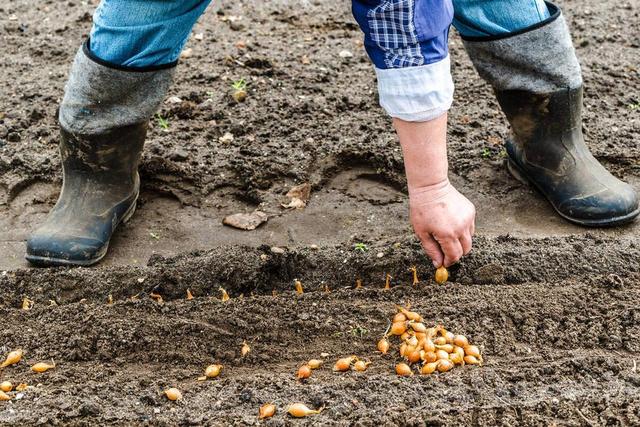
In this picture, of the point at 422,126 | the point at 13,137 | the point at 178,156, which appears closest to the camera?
the point at 422,126

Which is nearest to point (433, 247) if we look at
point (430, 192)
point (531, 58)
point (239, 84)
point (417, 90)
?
point (430, 192)

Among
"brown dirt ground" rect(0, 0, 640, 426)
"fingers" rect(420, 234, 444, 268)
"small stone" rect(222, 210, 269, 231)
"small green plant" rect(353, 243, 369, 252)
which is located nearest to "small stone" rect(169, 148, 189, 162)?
"brown dirt ground" rect(0, 0, 640, 426)

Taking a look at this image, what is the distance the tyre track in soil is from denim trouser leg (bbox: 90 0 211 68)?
0.78 metres

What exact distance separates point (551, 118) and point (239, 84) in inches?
58.1

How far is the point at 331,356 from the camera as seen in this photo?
93.4 inches

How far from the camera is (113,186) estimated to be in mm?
3057

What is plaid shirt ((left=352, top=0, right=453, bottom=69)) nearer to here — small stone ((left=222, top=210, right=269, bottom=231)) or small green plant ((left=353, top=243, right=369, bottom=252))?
small green plant ((left=353, top=243, right=369, bottom=252))

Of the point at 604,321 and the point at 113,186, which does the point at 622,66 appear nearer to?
the point at 604,321

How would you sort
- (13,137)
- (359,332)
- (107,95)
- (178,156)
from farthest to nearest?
(13,137), (178,156), (107,95), (359,332)

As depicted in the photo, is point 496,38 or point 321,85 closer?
point 496,38

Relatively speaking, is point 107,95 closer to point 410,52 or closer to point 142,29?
point 142,29

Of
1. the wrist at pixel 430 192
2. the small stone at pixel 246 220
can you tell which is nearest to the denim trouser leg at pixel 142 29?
the small stone at pixel 246 220

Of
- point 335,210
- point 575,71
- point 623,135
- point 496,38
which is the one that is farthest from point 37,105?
point 623,135

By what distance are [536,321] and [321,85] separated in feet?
5.84
